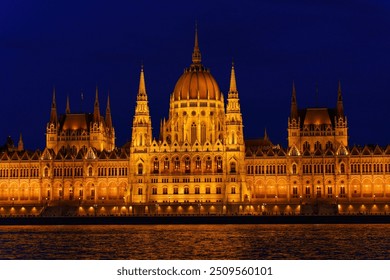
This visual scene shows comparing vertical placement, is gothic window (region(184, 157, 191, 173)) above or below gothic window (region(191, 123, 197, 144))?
below

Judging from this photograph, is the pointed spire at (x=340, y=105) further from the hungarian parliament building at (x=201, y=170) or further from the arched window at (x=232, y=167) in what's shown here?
the arched window at (x=232, y=167)

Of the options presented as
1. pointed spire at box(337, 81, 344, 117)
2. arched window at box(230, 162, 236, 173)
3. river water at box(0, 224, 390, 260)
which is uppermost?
pointed spire at box(337, 81, 344, 117)

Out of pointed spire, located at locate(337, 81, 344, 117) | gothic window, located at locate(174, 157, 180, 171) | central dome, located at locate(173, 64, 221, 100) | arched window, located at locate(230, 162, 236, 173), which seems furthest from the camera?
pointed spire, located at locate(337, 81, 344, 117)

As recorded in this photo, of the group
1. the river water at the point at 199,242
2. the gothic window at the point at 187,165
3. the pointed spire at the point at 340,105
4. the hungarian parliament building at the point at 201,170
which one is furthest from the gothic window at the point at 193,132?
the river water at the point at 199,242

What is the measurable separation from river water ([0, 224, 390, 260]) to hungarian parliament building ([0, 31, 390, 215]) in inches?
699

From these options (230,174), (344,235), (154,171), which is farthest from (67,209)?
(344,235)

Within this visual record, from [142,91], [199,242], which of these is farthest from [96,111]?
[199,242]

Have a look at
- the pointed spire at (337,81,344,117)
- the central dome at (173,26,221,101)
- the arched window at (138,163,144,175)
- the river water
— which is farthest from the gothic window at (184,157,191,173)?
the pointed spire at (337,81,344,117)

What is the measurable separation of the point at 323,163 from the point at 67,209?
38.1 m

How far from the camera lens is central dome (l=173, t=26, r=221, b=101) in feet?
464

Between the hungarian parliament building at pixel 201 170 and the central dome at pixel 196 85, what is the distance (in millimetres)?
156

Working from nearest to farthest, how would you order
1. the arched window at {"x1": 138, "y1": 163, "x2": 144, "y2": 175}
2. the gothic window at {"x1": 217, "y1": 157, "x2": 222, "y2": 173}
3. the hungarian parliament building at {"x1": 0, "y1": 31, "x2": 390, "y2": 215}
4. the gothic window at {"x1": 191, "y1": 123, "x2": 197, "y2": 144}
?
the hungarian parliament building at {"x1": 0, "y1": 31, "x2": 390, "y2": 215} < the gothic window at {"x1": 217, "y1": 157, "x2": 222, "y2": 173} < the arched window at {"x1": 138, "y1": 163, "x2": 144, "y2": 175} < the gothic window at {"x1": 191, "y1": 123, "x2": 197, "y2": 144}

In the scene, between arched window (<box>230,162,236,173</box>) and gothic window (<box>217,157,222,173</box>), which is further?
gothic window (<box>217,157,222,173</box>)

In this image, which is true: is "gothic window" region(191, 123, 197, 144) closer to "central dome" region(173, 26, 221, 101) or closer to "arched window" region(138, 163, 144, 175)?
"central dome" region(173, 26, 221, 101)
